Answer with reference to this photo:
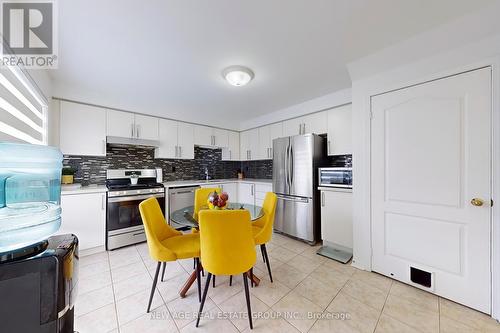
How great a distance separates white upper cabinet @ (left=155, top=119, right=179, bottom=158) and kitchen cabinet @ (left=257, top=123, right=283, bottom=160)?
183 cm

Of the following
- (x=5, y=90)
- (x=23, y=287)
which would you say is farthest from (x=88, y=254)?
(x=23, y=287)

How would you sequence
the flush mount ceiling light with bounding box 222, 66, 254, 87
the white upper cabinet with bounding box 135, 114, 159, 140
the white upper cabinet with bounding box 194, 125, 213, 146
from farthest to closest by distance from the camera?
the white upper cabinet with bounding box 194, 125, 213, 146 → the white upper cabinet with bounding box 135, 114, 159, 140 → the flush mount ceiling light with bounding box 222, 66, 254, 87

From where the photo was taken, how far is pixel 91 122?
113 inches

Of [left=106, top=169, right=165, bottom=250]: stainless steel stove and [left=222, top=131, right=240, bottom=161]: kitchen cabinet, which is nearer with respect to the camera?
[left=106, top=169, right=165, bottom=250]: stainless steel stove

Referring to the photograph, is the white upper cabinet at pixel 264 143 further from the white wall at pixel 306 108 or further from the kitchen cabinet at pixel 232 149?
the kitchen cabinet at pixel 232 149

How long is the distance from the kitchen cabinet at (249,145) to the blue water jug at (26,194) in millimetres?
3566

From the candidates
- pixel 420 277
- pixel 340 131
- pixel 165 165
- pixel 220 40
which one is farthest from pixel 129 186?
pixel 420 277

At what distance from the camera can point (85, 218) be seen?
2.54 meters

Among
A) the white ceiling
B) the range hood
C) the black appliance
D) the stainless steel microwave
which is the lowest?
the black appliance

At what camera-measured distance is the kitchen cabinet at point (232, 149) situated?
466 centimetres

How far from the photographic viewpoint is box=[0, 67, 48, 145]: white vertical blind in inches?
54.9

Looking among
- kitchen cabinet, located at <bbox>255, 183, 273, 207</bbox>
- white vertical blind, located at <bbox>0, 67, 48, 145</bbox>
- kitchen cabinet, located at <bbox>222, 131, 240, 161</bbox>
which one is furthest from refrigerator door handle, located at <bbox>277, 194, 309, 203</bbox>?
white vertical blind, located at <bbox>0, 67, 48, 145</bbox>

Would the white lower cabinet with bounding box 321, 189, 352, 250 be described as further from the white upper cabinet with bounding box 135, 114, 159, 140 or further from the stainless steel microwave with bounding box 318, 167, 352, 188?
the white upper cabinet with bounding box 135, 114, 159, 140

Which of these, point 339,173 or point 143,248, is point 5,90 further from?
point 339,173
